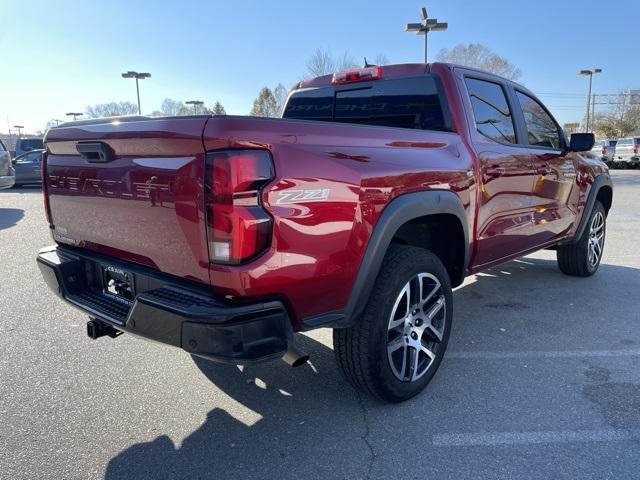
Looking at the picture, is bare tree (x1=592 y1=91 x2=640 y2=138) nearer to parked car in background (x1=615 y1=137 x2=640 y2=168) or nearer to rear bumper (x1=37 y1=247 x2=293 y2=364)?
parked car in background (x1=615 y1=137 x2=640 y2=168)

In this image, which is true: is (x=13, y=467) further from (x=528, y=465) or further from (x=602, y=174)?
(x=602, y=174)

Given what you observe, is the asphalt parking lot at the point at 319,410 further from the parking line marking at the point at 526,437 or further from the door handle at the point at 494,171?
the door handle at the point at 494,171

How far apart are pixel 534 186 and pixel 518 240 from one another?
480 mm

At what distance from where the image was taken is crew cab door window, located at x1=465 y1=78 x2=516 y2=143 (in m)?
3.49

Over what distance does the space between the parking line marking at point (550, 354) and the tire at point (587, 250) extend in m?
1.95

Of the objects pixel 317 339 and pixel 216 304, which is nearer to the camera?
pixel 216 304

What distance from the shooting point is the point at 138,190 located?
226 centimetres

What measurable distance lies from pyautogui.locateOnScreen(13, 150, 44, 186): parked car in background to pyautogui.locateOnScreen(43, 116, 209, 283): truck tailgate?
1629cm

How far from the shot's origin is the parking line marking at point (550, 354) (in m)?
3.47

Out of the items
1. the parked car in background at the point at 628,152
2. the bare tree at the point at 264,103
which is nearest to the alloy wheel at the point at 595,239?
the parked car in background at the point at 628,152

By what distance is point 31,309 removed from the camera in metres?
4.41

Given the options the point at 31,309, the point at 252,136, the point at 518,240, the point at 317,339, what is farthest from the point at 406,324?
the point at 31,309

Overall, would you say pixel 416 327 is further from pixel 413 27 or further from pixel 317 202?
pixel 413 27

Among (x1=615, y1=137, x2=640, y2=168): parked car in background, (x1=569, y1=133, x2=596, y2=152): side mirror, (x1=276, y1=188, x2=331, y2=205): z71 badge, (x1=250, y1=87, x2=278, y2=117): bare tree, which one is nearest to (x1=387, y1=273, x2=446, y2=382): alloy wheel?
(x1=276, y1=188, x2=331, y2=205): z71 badge
